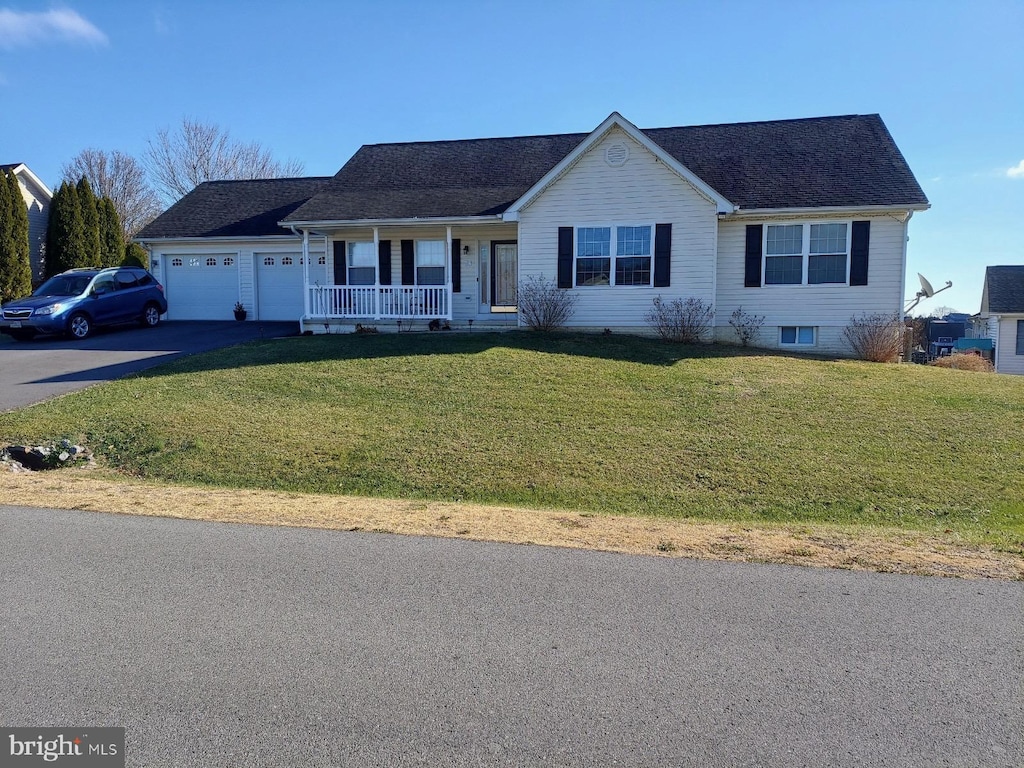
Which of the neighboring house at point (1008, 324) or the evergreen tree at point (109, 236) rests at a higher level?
the evergreen tree at point (109, 236)

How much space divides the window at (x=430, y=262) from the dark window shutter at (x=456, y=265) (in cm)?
33

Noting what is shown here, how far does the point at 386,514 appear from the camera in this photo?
7016 mm

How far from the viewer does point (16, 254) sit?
2648 centimetres

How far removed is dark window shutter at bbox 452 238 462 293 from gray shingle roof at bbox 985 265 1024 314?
24838 mm

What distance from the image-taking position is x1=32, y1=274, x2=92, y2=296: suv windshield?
18734 millimetres

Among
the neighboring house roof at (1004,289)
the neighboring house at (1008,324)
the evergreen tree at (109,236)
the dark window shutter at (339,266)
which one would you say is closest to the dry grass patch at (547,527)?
the dark window shutter at (339,266)

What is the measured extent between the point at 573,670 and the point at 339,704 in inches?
47.8

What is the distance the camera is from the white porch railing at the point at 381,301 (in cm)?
1830

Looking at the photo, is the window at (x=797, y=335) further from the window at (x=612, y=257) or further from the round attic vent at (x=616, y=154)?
the round attic vent at (x=616, y=154)

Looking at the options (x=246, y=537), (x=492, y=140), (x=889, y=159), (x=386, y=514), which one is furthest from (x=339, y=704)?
(x=492, y=140)

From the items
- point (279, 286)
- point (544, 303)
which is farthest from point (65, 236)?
point (544, 303)

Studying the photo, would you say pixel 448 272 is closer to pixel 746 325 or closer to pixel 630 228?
pixel 630 228

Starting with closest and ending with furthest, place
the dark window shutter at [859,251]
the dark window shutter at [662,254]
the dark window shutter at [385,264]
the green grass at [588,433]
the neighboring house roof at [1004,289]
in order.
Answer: the green grass at [588,433] < the dark window shutter at [859,251] < the dark window shutter at [662,254] < the dark window shutter at [385,264] < the neighboring house roof at [1004,289]

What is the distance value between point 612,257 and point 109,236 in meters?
24.9
